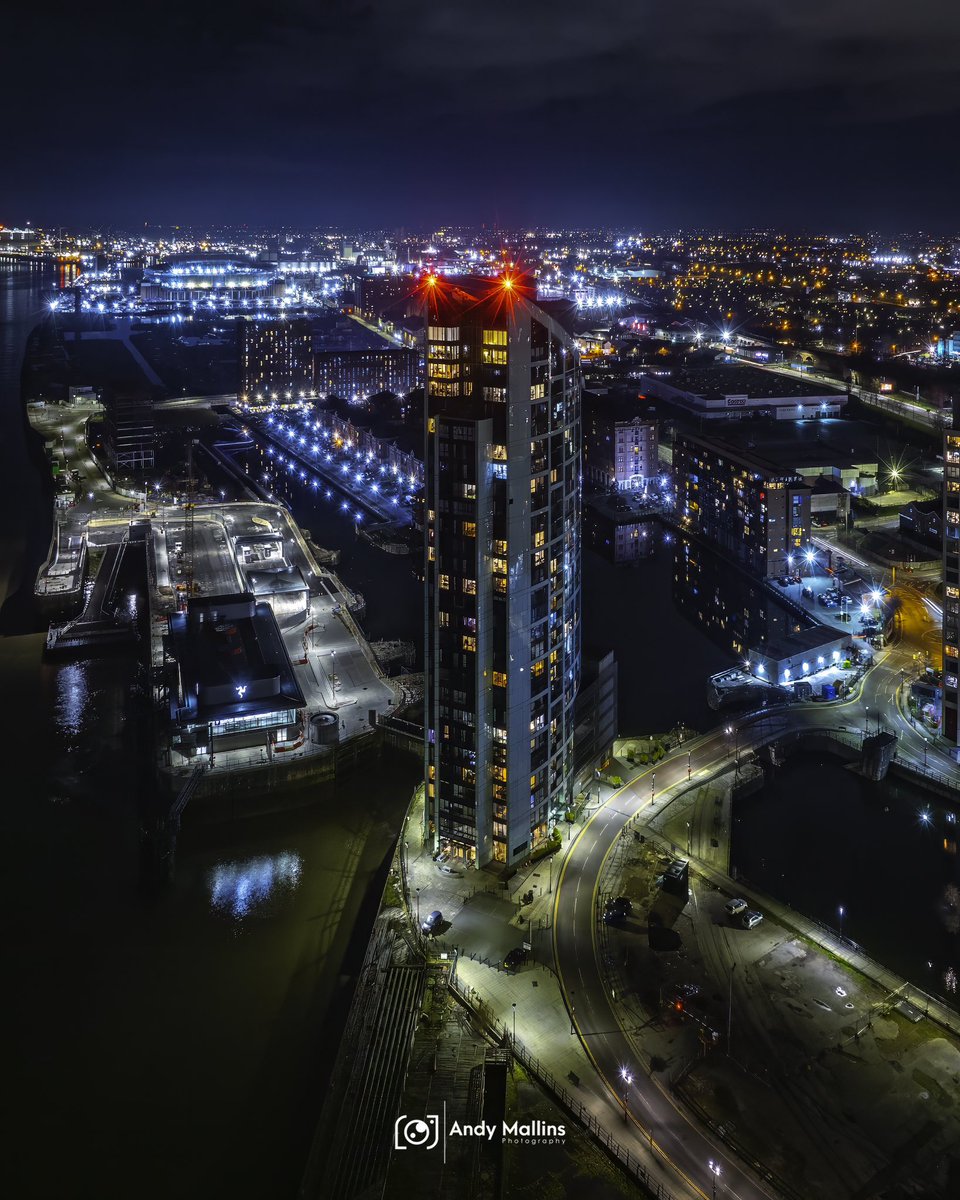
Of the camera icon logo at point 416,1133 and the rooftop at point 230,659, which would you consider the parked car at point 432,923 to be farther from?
the rooftop at point 230,659

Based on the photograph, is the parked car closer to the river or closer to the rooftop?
the river

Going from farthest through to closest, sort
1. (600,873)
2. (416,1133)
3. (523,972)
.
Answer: (600,873) → (523,972) → (416,1133)

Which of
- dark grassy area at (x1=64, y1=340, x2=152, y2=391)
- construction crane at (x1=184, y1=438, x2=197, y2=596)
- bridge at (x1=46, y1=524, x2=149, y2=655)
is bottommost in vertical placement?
bridge at (x1=46, y1=524, x2=149, y2=655)

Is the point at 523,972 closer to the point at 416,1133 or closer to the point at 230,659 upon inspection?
the point at 416,1133

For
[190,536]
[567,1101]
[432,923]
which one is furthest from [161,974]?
[190,536]

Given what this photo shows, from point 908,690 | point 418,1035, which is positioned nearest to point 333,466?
point 908,690

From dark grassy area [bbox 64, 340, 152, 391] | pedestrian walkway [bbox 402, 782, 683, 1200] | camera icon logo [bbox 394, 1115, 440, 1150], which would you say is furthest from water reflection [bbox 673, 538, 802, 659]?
dark grassy area [bbox 64, 340, 152, 391]

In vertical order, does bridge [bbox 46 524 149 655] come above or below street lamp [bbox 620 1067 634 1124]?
above

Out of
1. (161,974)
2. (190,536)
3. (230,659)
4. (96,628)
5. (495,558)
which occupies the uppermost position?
(495,558)
